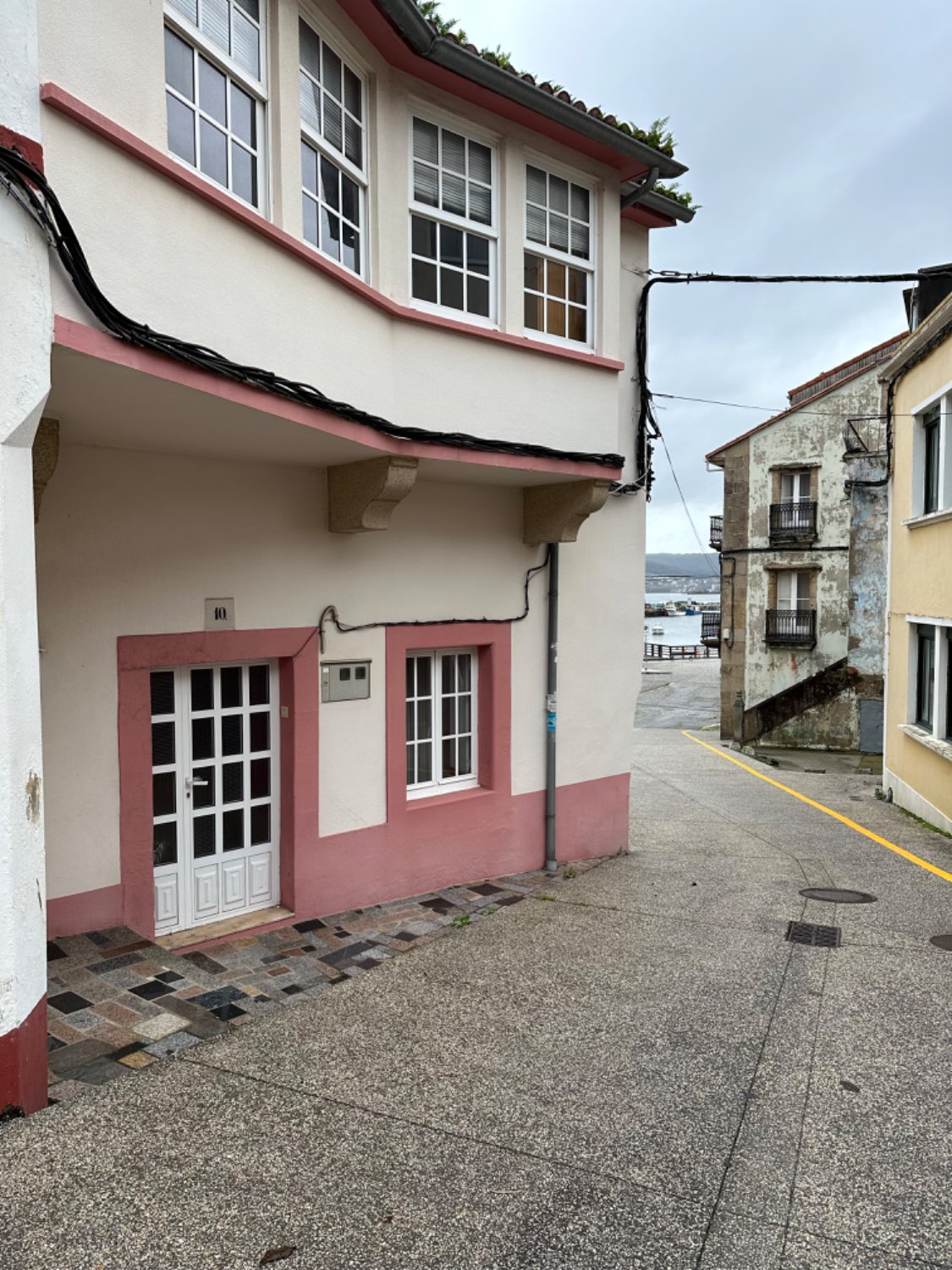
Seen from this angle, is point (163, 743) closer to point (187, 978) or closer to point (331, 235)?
point (187, 978)

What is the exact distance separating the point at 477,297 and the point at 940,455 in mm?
7156

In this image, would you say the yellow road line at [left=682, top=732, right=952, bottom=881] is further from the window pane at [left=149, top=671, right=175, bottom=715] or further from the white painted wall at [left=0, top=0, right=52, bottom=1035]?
the white painted wall at [left=0, top=0, right=52, bottom=1035]

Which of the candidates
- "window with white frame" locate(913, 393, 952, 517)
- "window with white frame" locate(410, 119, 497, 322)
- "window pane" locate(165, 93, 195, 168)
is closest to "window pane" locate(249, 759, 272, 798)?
"window with white frame" locate(410, 119, 497, 322)

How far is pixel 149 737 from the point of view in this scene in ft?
20.1

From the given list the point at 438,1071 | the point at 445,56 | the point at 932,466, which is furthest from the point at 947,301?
the point at 438,1071

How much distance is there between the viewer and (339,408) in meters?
5.84

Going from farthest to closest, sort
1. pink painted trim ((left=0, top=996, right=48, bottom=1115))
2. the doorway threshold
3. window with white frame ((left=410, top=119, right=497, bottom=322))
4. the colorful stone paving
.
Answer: window with white frame ((left=410, top=119, right=497, bottom=322)), the doorway threshold, the colorful stone paving, pink painted trim ((left=0, top=996, right=48, bottom=1115))

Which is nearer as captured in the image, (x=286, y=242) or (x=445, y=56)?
(x=286, y=242)

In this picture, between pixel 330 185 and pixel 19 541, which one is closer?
pixel 19 541

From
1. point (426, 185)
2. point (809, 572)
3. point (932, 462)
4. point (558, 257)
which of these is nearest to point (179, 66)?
point (426, 185)

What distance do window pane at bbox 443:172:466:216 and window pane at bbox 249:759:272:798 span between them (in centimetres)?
490

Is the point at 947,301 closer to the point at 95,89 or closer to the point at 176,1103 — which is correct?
the point at 95,89

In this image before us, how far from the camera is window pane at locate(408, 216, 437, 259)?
23.8 feet

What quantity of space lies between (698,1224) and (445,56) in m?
7.51
